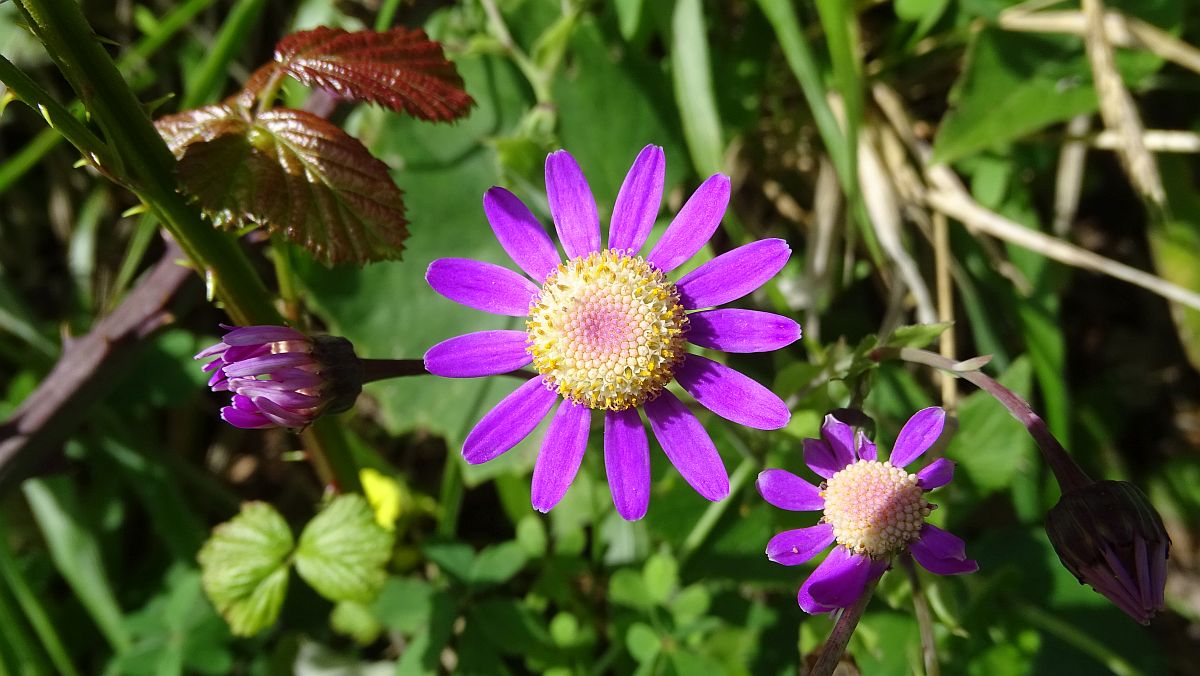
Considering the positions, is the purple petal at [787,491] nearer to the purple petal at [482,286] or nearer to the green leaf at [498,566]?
the purple petal at [482,286]

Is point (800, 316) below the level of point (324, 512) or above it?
below

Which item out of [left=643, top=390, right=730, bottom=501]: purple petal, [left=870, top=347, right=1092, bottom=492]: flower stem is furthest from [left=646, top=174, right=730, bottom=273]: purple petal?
[left=870, top=347, right=1092, bottom=492]: flower stem

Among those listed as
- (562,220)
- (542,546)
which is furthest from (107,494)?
(562,220)

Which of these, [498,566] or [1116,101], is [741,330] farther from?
[1116,101]

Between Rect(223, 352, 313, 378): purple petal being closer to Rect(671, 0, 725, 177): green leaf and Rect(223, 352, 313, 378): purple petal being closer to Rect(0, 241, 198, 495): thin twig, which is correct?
Rect(0, 241, 198, 495): thin twig

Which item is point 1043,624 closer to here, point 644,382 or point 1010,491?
point 1010,491
